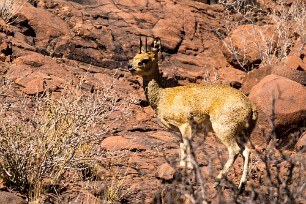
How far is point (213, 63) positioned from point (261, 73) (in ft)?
8.93

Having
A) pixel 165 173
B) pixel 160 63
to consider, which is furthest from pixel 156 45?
pixel 160 63

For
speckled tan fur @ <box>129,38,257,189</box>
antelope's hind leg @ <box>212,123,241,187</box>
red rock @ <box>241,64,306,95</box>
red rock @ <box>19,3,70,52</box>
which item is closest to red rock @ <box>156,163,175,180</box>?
speckled tan fur @ <box>129,38,257,189</box>

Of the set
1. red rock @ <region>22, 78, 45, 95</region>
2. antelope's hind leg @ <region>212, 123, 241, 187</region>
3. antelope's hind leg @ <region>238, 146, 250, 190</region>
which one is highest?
antelope's hind leg @ <region>212, 123, 241, 187</region>

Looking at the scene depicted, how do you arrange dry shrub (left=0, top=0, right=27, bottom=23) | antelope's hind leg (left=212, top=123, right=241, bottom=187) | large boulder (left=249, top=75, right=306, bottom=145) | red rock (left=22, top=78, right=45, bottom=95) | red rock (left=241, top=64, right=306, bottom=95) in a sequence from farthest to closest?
dry shrub (left=0, top=0, right=27, bottom=23) → red rock (left=241, top=64, right=306, bottom=95) → red rock (left=22, top=78, right=45, bottom=95) → large boulder (left=249, top=75, right=306, bottom=145) → antelope's hind leg (left=212, top=123, right=241, bottom=187)

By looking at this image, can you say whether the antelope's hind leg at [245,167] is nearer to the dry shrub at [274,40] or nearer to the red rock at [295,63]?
the red rock at [295,63]

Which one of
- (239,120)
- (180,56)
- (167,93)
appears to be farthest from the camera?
(180,56)

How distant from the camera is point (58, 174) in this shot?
742 centimetres

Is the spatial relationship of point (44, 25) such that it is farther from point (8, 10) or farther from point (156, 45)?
point (156, 45)

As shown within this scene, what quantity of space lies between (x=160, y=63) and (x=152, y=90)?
5.28m

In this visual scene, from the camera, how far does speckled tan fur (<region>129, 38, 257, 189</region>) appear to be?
835 centimetres

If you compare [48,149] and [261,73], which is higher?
[48,149]

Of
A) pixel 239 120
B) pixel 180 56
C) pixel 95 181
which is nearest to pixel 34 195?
pixel 95 181

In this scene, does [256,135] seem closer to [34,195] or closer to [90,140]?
[90,140]

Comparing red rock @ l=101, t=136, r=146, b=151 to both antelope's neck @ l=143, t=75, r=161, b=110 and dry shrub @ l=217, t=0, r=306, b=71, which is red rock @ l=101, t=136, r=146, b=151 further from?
dry shrub @ l=217, t=0, r=306, b=71
